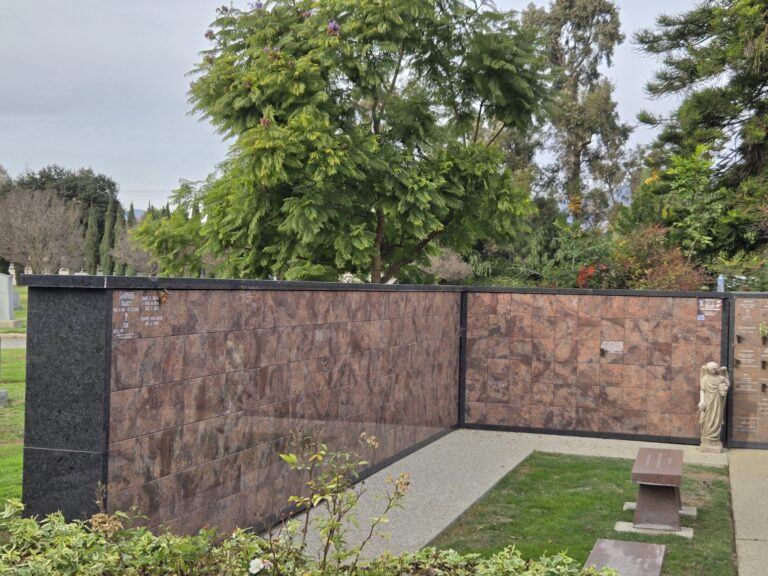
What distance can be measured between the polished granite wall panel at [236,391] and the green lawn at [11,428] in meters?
2.19

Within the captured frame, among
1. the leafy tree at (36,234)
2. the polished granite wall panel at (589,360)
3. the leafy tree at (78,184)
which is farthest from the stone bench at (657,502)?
the leafy tree at (78,184)

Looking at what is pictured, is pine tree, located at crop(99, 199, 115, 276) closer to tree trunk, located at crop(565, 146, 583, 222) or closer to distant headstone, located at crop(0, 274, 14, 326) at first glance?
distant headstone, located at crop(0, 274, 14, 326)

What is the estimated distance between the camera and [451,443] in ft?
40.3

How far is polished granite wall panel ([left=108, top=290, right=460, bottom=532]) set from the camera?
5.92 meters

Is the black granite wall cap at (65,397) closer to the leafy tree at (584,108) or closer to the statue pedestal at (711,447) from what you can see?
the statue pedestal at (711,447)

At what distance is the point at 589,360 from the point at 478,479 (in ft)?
12.4

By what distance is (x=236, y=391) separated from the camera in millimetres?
7191

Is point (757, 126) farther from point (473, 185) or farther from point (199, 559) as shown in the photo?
point (199, 559)

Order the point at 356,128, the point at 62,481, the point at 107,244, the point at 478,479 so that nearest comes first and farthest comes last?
the point at 62,481 < the point at 478,479 < the point at 356,128 < the point at 107,244

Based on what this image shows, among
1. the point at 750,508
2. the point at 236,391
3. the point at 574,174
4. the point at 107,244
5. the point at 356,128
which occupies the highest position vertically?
the point at 574,174

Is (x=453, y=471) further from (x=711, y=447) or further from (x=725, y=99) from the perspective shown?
(x=725, y=99)

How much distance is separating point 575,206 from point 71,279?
108 ft

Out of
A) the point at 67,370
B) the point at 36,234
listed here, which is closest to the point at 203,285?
the point at 67,370

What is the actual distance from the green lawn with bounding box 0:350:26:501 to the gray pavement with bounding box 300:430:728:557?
3289 millimetres
